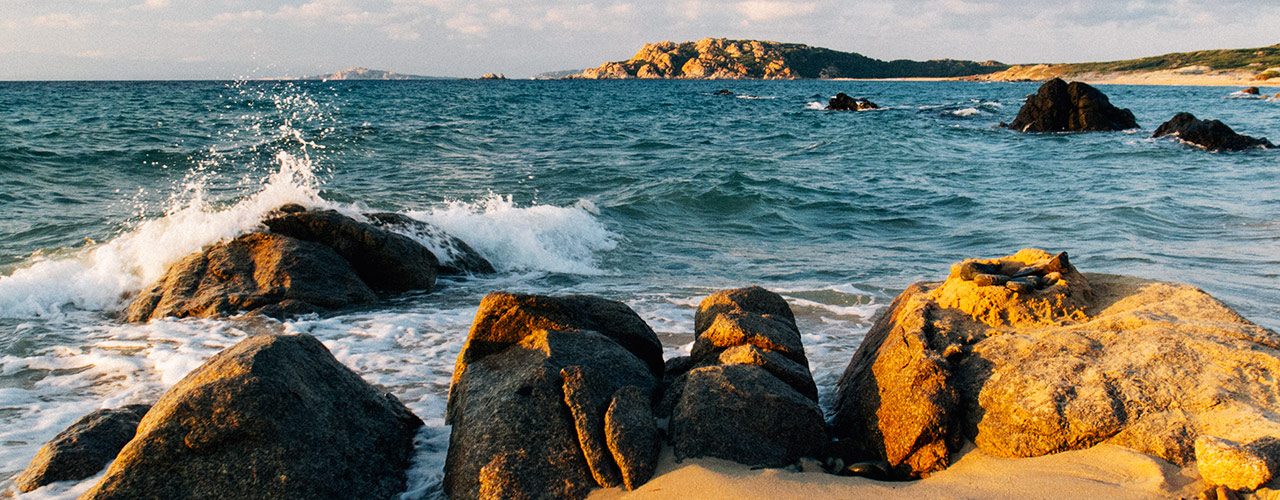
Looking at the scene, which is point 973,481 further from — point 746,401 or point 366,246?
point 366,246

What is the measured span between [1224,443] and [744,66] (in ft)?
469

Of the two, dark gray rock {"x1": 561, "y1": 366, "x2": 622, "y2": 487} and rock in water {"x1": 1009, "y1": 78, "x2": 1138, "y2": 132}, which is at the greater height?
rock in water {"x1": 1009, "y1": 78, "x2": 1138, "y2": 132}

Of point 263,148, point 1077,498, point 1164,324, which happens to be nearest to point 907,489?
point 1077,498

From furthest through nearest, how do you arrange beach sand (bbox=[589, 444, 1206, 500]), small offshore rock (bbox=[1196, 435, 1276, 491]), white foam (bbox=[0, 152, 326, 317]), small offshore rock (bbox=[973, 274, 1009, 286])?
1. white foam (bbox=[0, 152, 326, 317])
2. small offshore rock (bbox=[973, 274, 1009, 286])
3. beach sand (bbox=[589, 444, 1206, 500])
4. small offshore rock (bbox=[1196, 435, 1276, 491])

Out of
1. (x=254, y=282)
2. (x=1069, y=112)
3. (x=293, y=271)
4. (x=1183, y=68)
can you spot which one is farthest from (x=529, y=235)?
(x=1183, y=68)

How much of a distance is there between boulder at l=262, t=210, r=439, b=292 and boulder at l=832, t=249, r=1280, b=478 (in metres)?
4.65

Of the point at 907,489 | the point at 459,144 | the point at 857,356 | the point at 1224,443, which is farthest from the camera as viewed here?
the point at 459,144

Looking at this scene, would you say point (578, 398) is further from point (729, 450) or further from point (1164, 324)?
point (1164, 324)

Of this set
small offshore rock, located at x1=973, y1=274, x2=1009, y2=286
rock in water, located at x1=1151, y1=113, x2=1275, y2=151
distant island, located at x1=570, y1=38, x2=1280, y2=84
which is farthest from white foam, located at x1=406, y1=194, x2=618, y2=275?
distant island, located at x1=570, y1=38, x2=1280, y2=84

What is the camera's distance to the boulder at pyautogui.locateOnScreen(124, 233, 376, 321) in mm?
6117

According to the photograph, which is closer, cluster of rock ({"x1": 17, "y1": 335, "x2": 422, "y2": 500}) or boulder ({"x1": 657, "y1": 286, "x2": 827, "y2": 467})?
cluster of rock ({"x1": 17, "y1": 335, "x2": 422, "y2": 500})

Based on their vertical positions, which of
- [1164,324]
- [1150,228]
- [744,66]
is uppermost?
[744,66]

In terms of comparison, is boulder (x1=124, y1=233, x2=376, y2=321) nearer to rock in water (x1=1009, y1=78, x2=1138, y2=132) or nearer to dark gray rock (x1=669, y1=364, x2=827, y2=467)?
dark gray rock (x1=669, y1=364, x2=827, y2=467)

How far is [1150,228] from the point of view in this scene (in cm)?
1004
